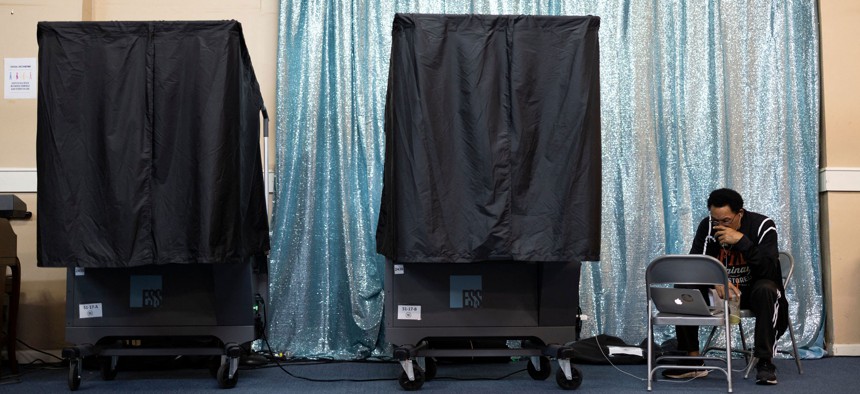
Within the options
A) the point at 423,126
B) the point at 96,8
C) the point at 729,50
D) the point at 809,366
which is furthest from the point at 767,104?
the point at 96,8

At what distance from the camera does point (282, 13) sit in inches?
218

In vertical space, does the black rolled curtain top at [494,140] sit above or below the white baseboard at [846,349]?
above

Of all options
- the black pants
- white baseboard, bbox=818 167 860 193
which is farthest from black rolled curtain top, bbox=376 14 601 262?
white baseboard, bbox=818 167 860 193

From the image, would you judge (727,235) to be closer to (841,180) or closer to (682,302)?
(682,302)

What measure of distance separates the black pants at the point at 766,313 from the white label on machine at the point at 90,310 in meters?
3.21

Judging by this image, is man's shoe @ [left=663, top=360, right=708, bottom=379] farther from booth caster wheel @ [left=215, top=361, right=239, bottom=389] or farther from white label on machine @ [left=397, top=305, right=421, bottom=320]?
booth caster wheel @ [left=215, top=361, right=239, bottom=389]

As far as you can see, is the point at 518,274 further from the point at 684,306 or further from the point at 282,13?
the point at 282,13

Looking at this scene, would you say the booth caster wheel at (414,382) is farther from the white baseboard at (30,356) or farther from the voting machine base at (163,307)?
the white baseboard at (30,356)

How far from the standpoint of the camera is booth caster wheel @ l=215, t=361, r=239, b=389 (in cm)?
416

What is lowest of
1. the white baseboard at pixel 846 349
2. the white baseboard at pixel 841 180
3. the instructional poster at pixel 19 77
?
the white baseboard at pixel 846 349

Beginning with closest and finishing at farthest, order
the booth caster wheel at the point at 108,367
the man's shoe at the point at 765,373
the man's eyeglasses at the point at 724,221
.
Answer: the man's shoe at the point at 765,373 → the booth caster wheel at the point at 108,367 → the man's eyeglasses at the point at 724,221

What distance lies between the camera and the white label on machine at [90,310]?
13.9 feet

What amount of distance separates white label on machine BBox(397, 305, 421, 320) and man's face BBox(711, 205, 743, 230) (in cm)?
178

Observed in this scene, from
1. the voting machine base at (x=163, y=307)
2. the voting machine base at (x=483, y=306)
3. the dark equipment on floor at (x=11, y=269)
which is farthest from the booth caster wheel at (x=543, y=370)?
the dark equipment on floor at (x=11, y=269)
